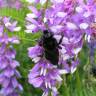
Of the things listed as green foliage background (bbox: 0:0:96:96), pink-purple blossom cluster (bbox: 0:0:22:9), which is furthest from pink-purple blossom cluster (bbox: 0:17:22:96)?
pink-purple blossom cluster (bbox: 0:0:22:9)

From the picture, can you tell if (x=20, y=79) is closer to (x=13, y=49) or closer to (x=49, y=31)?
(x=13, y=49)

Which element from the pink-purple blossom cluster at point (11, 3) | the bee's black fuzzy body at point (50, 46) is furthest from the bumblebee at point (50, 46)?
the pink-purple blossom cluster at point (11, 3)

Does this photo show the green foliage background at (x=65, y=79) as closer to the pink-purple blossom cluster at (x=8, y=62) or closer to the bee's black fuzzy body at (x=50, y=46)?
the pink-purple blossom cluster at (x=8, y=62)

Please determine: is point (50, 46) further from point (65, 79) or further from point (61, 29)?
point (65, 79)

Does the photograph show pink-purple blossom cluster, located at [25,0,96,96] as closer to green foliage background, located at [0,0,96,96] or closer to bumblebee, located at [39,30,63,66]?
bumblebee, located at [39,30,63,66]

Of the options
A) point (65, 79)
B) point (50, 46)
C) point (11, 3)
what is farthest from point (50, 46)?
point (11, 3)

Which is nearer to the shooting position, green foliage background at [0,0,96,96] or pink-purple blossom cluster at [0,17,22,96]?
pink-purple blossom cluster at [0,17,22,96]
